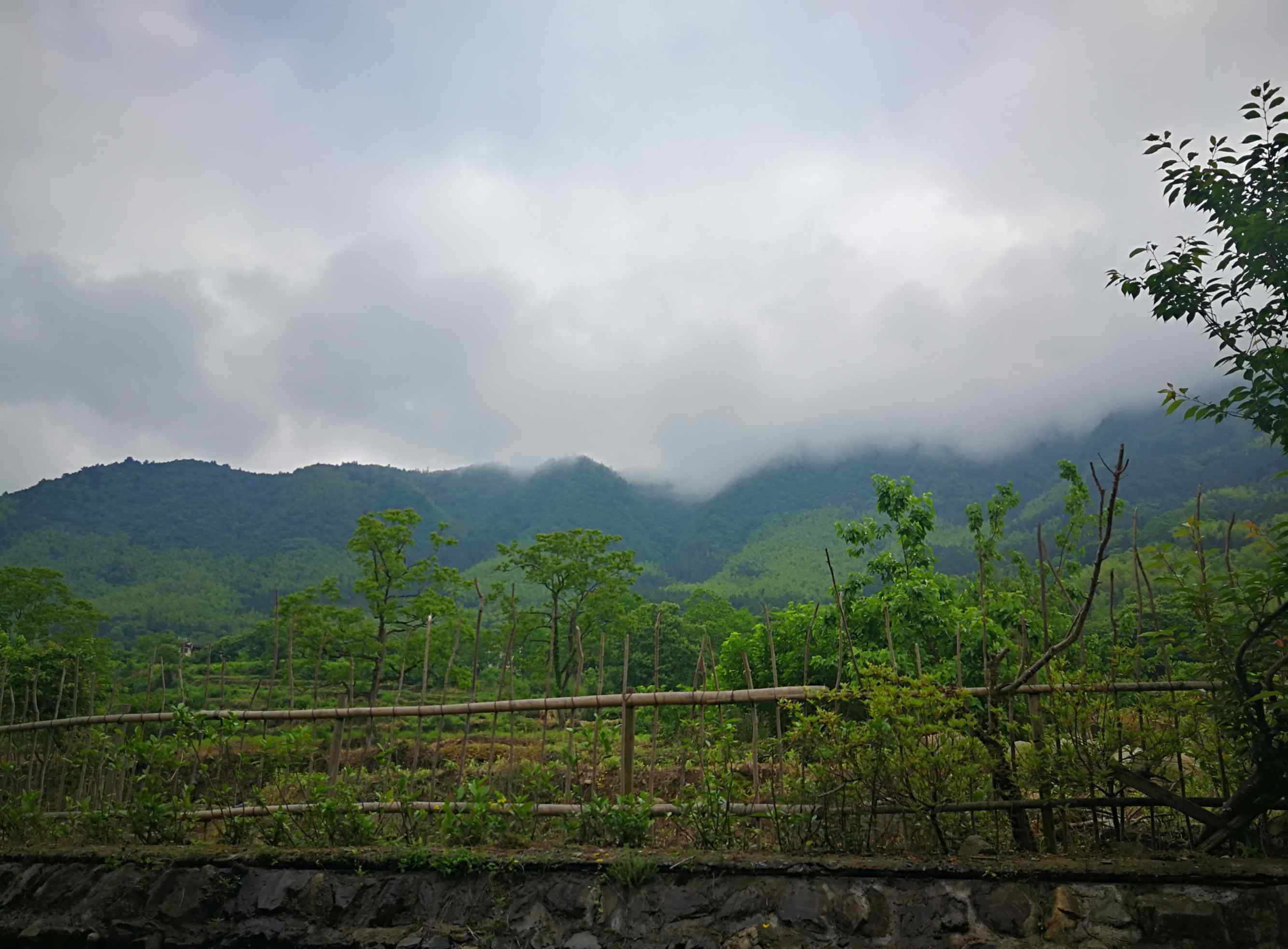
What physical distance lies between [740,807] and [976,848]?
4.51 ft

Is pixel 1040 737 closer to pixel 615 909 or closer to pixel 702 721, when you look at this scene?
pixel 702 721

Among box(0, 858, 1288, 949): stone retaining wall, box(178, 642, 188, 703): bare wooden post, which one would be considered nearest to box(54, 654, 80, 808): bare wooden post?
box(178, 642, 188, 703): bare wooden post

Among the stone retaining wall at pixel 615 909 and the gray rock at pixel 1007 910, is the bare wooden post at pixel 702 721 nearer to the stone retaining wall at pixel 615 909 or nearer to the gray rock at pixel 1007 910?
the stone retaining wall at pixel 615 909

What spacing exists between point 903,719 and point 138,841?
5.74 m

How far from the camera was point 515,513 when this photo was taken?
137m

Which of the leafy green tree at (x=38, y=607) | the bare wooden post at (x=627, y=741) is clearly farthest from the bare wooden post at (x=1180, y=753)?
A: the leafy green tree at (x=38, y=607)

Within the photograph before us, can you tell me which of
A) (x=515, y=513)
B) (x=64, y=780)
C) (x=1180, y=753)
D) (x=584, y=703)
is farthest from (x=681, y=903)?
(x=515, y=513)

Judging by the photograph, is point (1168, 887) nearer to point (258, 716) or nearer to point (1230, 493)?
point (258, 716)

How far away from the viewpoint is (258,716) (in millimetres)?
6281

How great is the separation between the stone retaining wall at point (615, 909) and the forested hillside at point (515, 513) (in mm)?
48212

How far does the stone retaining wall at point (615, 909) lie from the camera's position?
11.9 feet

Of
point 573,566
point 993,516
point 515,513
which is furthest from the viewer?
point 515,513

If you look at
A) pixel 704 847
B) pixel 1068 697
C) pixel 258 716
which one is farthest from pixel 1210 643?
pixel 258 716

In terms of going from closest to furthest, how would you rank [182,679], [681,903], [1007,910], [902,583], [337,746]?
[1007,910] < [681,903] < [337,746] < [182,679] < [902,583]
